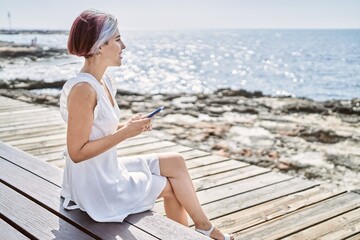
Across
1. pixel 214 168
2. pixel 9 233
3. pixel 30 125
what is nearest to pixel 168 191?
pixel 9 233

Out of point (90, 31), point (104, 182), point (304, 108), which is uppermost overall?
point (90, 31)

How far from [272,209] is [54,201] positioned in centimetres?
186

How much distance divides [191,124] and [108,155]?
632 centimetres

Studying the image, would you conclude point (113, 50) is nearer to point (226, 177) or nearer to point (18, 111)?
point (226, 177)

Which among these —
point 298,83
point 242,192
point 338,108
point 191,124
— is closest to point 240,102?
point 338,108

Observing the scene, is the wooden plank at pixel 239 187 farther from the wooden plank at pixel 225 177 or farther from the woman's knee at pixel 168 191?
the woman's knee at pixel 168 191

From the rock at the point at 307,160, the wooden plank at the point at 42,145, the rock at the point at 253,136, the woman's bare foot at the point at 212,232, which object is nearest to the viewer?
the woman's bare foot at the point at 212,232

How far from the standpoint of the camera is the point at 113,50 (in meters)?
2.45

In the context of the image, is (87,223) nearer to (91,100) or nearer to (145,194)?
(145,194)

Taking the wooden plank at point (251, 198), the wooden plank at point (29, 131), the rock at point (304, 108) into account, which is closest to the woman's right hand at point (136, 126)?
the wooden plank at point (251, 198)

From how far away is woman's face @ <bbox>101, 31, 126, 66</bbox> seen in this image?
95.2 inches

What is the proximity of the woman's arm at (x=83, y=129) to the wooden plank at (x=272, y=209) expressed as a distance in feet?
4.59

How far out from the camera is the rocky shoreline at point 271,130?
603cm

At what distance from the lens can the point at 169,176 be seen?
107 inches
